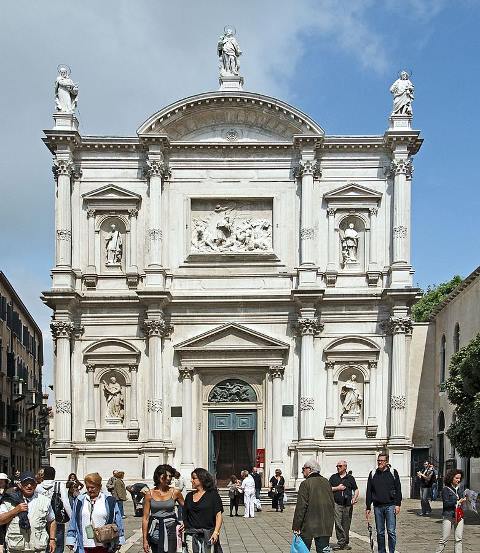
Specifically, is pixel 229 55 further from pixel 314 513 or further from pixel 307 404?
pixel 314 513

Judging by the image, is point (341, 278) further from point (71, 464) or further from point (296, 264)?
point (71, 464)

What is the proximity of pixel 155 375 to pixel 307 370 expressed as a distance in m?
5.67

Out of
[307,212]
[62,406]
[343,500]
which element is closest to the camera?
[343,500]

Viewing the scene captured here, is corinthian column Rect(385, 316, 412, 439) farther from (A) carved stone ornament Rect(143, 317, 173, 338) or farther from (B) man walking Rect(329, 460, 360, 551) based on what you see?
(B) man walking Rect(329, 460, 360, 551)

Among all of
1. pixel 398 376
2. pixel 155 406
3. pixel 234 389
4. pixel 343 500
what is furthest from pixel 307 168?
pixel 343 500

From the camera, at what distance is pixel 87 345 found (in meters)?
40.1

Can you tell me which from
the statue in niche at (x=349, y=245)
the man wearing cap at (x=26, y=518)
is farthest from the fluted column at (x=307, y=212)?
A: the man wearing cap at (x=26, y=518)

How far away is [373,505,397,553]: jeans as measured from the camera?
61.9ft

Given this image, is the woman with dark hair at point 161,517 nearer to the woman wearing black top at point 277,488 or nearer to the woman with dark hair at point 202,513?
the woman with dark hair at point 202,513

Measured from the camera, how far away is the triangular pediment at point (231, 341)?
131 ft

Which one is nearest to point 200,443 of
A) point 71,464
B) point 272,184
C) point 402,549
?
point 71,464

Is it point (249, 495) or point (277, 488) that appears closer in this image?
point (249, 495)

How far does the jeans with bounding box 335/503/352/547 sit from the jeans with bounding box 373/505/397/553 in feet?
8.76

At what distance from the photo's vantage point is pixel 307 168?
1587 inches
